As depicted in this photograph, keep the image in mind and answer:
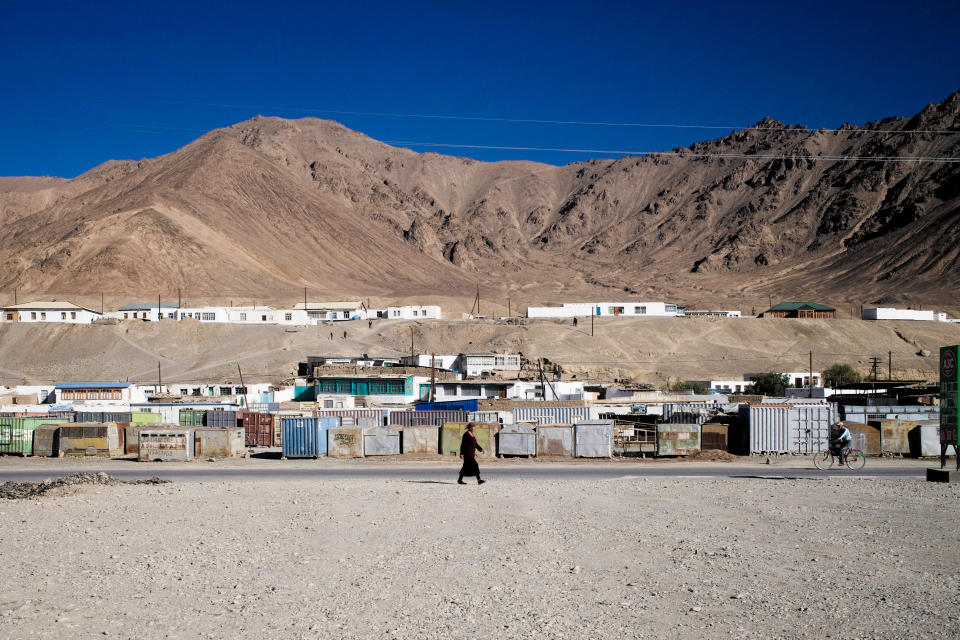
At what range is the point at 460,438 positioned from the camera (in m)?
29.5

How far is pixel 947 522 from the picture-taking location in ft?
49.2

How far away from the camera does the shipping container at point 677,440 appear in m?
29.9

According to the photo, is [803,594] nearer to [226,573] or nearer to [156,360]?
[226,573]

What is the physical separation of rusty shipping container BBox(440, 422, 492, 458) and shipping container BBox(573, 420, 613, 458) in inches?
99.1

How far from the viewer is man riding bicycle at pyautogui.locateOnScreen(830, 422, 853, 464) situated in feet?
75.2

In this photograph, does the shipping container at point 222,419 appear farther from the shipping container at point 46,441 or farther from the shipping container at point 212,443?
the shipping container at point 46,441

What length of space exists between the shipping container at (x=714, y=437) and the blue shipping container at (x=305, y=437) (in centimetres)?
1199

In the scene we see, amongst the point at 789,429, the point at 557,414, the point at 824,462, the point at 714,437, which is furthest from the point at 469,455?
the point at 557,414

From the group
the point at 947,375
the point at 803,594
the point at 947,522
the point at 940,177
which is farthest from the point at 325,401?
the point at 940,177

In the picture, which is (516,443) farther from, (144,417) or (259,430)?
(144,417)

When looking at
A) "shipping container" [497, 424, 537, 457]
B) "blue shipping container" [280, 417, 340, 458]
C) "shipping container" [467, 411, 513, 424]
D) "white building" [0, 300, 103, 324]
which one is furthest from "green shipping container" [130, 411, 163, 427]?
"white building" [0, 300, 103, 324]

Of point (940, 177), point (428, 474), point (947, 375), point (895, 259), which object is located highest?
point (940, 177)

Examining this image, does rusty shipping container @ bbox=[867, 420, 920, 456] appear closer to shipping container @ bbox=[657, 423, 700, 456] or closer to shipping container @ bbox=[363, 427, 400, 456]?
shipping container @ bbox=[657, 423, 700, 456]

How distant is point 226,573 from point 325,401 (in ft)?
113
